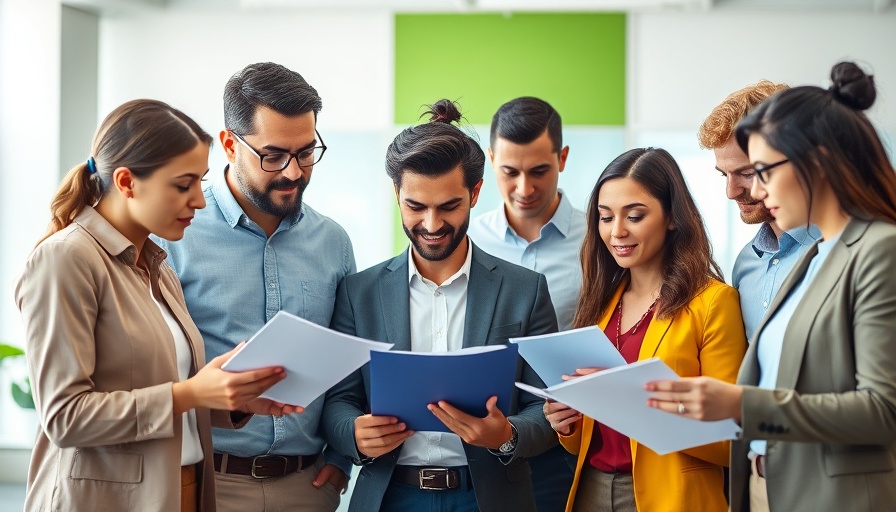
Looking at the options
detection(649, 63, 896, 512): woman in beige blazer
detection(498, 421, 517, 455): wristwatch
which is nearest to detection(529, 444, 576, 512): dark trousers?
detection(498, 421, 517, 455): wristwatch

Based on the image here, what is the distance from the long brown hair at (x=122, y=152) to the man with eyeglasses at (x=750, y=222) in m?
1.61

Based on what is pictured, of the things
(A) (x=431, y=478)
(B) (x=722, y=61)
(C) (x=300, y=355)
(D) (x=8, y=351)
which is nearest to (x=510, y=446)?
(A) (x=431, y=478)

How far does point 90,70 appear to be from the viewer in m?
6.96

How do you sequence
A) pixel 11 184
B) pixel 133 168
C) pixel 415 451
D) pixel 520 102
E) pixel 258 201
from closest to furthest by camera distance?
pixel 133 168
pixel 415 451
pixel 258 201
pixel 520 102
pixel 11 184

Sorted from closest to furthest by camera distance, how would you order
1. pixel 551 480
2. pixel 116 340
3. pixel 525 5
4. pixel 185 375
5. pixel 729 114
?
pixel 116 340
pixel 185 375
pixel 729 114
pixel 551 480
pixel 525 5

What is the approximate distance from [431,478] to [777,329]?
1022mm

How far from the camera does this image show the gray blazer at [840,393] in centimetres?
204

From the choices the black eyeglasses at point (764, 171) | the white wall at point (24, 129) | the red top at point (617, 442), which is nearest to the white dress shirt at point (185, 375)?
the red top at point (617, 442)

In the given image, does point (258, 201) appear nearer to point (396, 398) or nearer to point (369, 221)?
point (396, 398)

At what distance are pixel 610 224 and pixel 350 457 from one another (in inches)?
40.0

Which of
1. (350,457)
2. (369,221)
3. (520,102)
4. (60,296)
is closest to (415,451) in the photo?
(350,457)

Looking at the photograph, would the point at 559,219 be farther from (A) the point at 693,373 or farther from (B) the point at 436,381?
(B) the point at 436,381

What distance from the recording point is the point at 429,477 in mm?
2693

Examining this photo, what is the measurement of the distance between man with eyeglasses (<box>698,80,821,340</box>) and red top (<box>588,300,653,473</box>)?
328 mm
